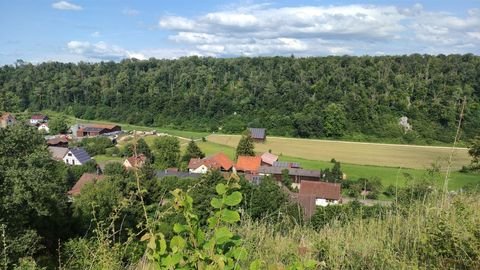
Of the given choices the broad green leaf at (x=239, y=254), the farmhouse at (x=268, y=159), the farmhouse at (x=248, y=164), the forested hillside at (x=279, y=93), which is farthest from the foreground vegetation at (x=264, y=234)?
the forested hillside at (x=279, y=93)

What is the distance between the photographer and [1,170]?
9.66m

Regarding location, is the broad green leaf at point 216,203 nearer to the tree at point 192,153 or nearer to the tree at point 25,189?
the tree at point 25,189

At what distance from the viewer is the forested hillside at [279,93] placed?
58281 millimetres

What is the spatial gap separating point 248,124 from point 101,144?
73.0 feet

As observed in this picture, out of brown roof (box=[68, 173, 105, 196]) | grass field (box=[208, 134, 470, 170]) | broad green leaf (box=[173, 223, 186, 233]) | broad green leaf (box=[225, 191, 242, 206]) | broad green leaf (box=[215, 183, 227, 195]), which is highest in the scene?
broad green leaf (box=[215, 183, 227, 195])

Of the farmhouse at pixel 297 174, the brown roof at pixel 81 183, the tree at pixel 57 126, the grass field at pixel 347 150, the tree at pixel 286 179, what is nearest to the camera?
the brown roof at pixel 81 183

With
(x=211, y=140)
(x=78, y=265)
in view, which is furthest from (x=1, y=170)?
(x=211, y=140)

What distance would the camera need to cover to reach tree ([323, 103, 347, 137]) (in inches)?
2272

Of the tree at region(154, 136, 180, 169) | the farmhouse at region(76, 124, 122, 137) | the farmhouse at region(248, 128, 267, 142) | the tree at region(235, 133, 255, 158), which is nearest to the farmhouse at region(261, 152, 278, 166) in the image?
the tree at region(235, 133, 255, 158)

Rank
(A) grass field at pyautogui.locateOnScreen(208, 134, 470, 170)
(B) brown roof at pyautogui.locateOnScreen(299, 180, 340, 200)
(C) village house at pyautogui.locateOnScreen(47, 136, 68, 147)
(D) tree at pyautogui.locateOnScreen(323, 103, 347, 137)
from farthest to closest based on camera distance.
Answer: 1. (D) tree at pyautogui.locateOnScreen(323, 103, 347, 137)
2. (C) village house at pyautogui.locateOnScreen(47, 136, 68, 147)
3. (A) grass field at pyautogui.locateOnScreen(208, 134, 470, 170)
4. (B) brown roof at pyautogui.locateOnScreen(299, 180, 340, 200)

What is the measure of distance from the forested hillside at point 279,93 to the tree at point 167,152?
1913 cm

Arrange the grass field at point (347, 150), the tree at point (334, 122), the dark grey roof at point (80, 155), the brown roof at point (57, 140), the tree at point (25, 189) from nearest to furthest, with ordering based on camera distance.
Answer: the tree at point (25, 189)
the dark grey roof at point (80, 155)
the grass field at point (347, 150)
the brown roof at point (57, 140)
the tree at point (334, 122)

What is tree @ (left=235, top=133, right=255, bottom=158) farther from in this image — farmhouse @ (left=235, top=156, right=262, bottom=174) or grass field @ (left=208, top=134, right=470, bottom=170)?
grass field @ (left=208, top=134, right=470, bottom=170)

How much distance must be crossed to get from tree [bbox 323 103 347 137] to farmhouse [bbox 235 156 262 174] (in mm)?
21691
